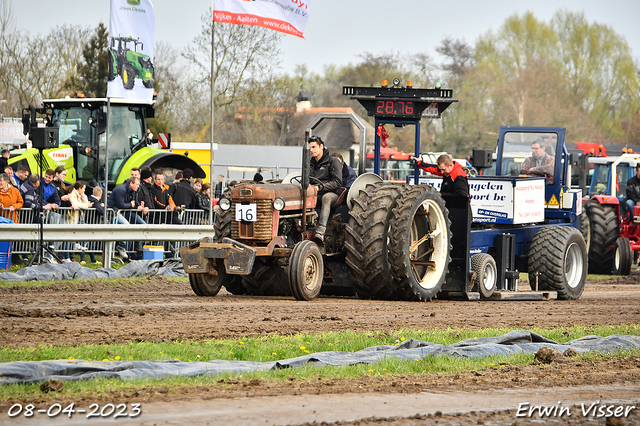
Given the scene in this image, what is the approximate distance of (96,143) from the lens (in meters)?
18.8

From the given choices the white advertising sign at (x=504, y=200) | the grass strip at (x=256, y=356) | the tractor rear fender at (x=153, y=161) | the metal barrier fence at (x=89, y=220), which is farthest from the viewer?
the tractor rear fender at (x=153, y=161)

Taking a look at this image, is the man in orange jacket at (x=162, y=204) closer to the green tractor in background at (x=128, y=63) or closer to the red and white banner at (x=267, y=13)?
the green tractor in background at (x=128, y=63)


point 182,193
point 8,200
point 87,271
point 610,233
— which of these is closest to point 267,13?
point 182,193

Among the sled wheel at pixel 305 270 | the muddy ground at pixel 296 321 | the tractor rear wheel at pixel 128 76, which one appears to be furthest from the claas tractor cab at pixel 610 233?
the sled wheel at pixel 305 270

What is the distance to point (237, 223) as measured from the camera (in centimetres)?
1052

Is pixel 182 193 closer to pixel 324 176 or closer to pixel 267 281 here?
pixel 267 281

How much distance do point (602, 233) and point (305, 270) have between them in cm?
1160

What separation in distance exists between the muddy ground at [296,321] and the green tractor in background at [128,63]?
4626mm

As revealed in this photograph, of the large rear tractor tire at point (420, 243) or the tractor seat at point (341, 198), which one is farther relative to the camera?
the tractor seat at point (341, 198)

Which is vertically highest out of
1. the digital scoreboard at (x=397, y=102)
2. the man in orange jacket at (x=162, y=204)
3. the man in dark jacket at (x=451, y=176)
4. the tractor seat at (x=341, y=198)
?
the digital scoreboard at (x=397, y=102)

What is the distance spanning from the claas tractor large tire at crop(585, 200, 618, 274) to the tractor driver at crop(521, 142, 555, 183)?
583 cm

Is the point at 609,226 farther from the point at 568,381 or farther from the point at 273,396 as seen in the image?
the point at 273,396

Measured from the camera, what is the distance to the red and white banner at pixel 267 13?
56.5 feet

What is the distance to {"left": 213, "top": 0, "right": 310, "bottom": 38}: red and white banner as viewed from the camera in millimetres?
17219
